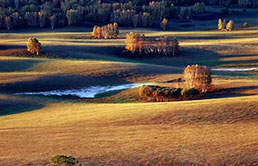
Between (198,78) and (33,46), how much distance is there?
48.1 m

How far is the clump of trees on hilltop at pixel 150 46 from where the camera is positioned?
364ft

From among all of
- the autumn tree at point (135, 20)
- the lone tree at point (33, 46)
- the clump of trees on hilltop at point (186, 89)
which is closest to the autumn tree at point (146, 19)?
the autumn tree at point (135, 20)

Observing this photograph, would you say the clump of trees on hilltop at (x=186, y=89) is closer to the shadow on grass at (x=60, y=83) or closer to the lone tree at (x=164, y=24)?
the shadow on grass at (x=60, y=83)

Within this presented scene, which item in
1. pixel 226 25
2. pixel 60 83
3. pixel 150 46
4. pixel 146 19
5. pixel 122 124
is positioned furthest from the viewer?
pixel 146 19

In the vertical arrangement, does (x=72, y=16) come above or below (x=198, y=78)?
above

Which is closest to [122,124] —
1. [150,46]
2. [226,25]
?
[150,46]

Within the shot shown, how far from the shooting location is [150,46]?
113m

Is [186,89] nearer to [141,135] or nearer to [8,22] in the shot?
[141,135]

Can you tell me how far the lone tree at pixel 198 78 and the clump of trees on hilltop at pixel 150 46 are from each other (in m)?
45.7

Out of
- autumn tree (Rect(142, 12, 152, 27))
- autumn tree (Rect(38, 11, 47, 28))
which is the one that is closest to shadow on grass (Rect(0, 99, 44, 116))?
autumn tree (Rect(38, 11, 47, 28))

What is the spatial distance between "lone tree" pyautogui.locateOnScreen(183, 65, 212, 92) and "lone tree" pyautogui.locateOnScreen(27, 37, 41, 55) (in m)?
44.4

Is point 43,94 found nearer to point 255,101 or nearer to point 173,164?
point 255,101

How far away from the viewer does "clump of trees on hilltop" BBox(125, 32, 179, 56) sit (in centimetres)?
11100

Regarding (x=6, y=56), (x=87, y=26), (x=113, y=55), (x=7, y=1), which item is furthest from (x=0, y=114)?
(x=7, y=1)
